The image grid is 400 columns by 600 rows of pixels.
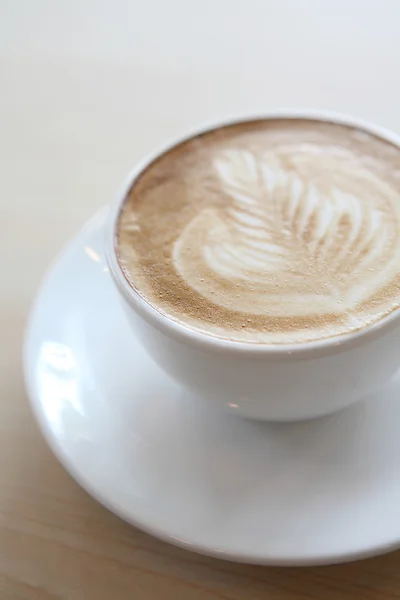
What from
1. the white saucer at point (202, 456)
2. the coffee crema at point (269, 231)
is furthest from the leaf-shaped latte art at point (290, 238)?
the white saucer at point (202, 456)

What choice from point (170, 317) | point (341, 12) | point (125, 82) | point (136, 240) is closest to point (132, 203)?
point (136, 240)

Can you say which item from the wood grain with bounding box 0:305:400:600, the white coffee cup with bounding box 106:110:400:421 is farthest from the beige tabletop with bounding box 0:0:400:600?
the white coffee cup with bounding box 106:110:400:421

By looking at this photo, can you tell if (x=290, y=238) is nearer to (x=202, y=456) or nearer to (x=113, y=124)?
Answer: (x=202, y=456)

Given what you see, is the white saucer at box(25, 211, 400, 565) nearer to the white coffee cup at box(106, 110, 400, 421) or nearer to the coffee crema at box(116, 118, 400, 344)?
the white coffee cup at box(106, 110, 400, 421)

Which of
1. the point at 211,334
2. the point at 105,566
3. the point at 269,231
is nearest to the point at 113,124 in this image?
the point at 269,231

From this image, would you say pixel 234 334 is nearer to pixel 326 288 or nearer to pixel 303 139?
pixel 326 288

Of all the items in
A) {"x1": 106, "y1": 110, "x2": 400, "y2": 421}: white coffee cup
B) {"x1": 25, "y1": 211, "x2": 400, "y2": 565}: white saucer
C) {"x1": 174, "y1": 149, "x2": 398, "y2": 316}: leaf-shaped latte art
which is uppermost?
{"x1": 174, "y1": 149, "x2": 398, "y2": 316}: leaf-shaped latte art

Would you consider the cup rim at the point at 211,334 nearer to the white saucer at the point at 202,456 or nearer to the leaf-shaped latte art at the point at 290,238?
the leaf-shaped latte art at the point at 290,238
